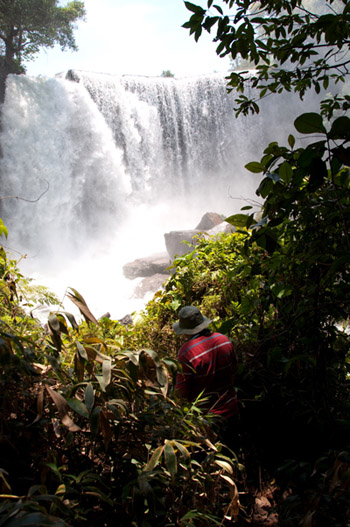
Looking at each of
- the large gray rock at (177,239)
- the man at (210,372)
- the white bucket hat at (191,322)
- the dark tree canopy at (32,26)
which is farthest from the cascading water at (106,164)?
the man at (210,372)

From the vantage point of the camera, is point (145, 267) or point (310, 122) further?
point (145, 267)

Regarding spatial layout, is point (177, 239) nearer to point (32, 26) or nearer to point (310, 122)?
point (310, 122)

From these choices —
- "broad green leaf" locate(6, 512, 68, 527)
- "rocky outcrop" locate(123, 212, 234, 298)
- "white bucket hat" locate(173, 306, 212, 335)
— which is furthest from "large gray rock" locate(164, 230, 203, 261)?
"broad green leaf" locate(6, 512, 68, 527)

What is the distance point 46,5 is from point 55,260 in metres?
15.5

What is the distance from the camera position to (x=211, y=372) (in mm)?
2500

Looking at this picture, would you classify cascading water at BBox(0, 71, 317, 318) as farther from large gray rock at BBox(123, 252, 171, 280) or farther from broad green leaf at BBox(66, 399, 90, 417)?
broad green leaf at BBox(66, 399, 90, 417)

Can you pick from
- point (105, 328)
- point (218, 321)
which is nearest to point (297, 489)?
point (218, 321)

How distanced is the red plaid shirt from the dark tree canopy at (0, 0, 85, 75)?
898 inches

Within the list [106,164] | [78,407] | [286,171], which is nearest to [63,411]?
[78,407]

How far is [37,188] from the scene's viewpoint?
1722 cm

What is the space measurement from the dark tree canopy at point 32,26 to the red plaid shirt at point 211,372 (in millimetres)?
22811

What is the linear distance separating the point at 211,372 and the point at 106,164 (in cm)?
1688

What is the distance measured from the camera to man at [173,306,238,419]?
2.48m

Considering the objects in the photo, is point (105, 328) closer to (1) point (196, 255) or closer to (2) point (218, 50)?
(1) point (196, 255)
